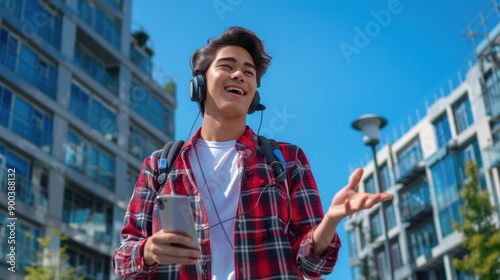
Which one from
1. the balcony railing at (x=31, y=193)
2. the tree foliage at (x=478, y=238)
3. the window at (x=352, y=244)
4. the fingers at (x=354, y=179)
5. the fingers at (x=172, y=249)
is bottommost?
the fingers at (x=172, y=249)

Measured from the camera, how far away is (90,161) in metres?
29.4

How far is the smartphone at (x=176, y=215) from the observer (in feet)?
8.48

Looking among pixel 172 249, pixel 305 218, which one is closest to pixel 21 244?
pixel 305 218

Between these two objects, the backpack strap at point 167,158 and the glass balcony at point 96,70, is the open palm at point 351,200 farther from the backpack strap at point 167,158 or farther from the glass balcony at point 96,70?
the glass balcony at point 96,70

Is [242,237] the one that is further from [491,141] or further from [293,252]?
[491,141]

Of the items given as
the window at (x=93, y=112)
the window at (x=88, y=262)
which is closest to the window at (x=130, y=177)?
the window at (x=93, y=112)

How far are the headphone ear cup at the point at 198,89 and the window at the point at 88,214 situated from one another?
24665mm

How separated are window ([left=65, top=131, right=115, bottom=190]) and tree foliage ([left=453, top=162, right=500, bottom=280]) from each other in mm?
14468

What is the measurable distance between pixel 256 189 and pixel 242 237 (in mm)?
254

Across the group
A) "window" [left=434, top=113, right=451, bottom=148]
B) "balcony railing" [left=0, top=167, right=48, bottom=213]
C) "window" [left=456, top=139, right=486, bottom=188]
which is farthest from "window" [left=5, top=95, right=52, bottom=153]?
"window" [left=434, top=113, right=451, bottom=148]

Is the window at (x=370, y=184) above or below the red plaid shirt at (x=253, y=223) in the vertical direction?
above

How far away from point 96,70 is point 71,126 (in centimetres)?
419

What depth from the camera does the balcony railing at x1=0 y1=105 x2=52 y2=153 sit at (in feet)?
81.6

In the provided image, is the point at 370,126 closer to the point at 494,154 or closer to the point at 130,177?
the point at 130,177
